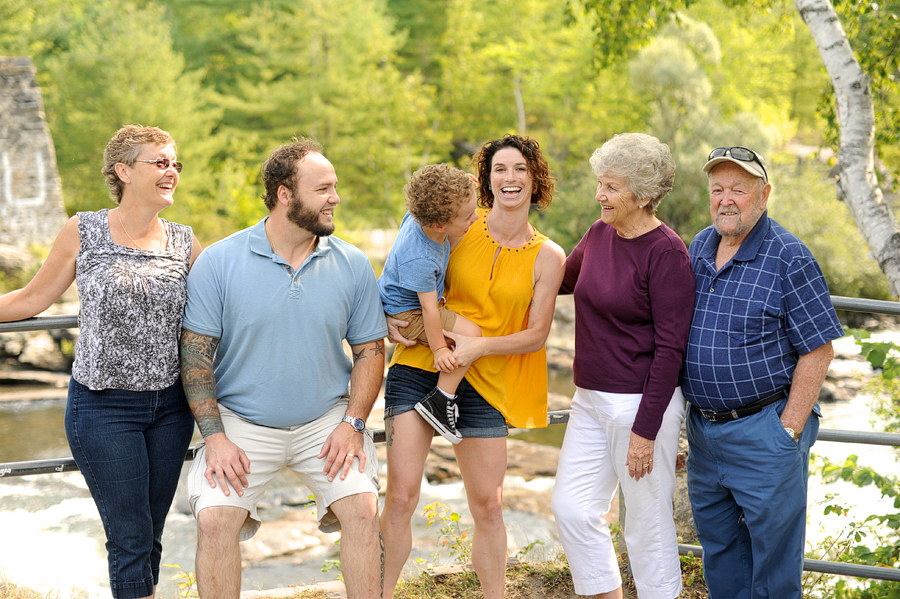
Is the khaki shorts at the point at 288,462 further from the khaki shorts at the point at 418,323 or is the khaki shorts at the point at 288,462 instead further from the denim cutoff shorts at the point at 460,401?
the khaki shorts at the point at 418,323

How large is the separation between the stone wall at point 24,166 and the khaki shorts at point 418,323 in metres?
16.3

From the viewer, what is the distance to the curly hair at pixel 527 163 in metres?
2.81

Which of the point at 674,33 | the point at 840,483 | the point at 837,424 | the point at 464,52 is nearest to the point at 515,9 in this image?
the point at 464,52

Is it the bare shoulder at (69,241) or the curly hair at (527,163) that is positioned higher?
the curly hair at (527,163)

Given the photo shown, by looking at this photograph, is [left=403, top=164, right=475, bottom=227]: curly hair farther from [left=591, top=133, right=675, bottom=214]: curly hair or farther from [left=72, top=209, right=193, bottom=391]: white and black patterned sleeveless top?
[left=72, top=209, right=193, bottom=391]: white and black patterned sleeveless top

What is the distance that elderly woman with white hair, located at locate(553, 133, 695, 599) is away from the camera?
99.3 inches

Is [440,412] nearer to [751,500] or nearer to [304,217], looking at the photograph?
[304,217]

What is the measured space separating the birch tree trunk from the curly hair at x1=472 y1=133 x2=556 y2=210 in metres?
1.65

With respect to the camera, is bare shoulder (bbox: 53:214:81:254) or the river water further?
the river water

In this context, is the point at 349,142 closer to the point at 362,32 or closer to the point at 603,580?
the point at 362,32

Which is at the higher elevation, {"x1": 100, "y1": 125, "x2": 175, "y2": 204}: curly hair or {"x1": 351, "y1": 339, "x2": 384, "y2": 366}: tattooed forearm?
{"x1": 100, "y1": 125, "x2": 175, "y2": 204}: curly hair

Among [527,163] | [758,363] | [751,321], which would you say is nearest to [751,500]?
[758,363]

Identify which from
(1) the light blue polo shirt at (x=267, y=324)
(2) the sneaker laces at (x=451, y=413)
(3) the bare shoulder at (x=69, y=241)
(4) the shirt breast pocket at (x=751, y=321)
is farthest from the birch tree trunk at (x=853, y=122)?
(3) the bare shoulder at (x=69, y=241)

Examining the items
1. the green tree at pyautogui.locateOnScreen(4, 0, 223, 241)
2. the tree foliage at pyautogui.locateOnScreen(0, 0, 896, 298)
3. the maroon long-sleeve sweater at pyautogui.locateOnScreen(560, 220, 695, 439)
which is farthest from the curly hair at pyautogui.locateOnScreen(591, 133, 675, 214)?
the green tree at pyautogui.locateOnScreen(4, 0, 223, 241)
